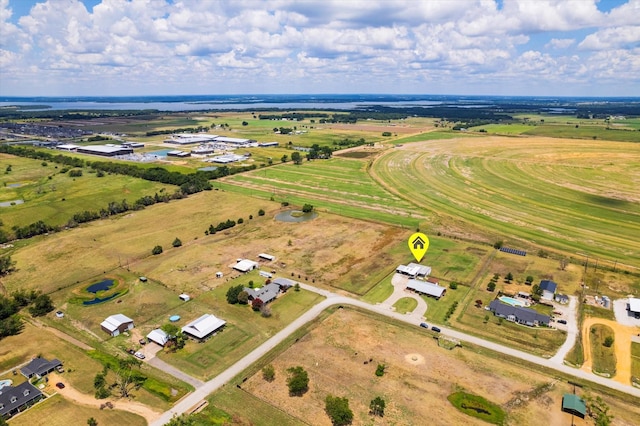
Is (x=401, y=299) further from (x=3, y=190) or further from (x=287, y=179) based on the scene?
(x=3, y=190)

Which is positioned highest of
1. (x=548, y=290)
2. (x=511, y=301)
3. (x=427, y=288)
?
(x=548, y=290)

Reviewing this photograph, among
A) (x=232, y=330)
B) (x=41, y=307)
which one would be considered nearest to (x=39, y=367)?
(x=41, y=307)

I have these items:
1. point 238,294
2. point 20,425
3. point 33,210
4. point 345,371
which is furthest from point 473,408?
point 33,210

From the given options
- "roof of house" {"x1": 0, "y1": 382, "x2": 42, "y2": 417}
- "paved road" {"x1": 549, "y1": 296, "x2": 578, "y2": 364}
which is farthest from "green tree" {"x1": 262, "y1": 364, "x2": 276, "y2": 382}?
"paved road" {"x1": 549, "y1": 296, "x2": 578, "y2": 364}

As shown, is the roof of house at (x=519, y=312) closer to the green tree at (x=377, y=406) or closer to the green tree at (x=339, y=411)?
the green tree at (x=377, y=406)

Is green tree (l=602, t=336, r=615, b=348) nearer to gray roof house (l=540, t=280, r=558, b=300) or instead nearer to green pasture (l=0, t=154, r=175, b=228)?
gray roof house (l=540, t=280, r=558, b=300)

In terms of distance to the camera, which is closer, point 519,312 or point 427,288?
point 519,312

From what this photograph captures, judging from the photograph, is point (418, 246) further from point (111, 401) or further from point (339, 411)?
point (111, 401)
